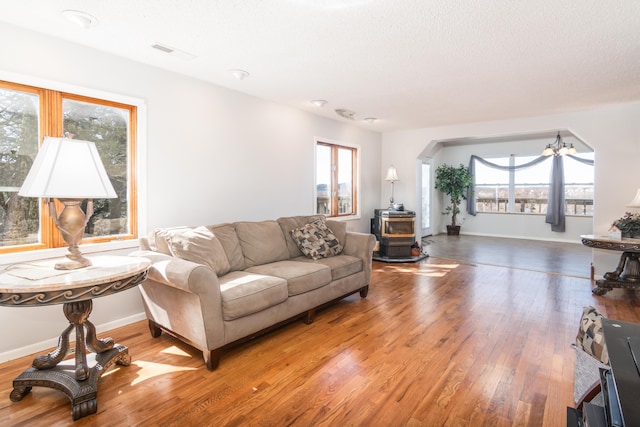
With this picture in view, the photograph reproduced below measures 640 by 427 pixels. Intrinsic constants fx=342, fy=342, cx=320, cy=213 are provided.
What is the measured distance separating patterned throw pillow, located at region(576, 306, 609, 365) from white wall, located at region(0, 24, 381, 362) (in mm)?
3306

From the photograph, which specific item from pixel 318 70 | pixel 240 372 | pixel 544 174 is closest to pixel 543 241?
pixel 544 174

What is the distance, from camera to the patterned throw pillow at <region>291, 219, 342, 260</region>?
3.72 meters

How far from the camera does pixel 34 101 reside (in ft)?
8.64

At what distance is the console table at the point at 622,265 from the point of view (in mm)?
4016

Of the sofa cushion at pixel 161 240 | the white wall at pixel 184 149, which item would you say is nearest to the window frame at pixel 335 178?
the white wall at pixel 184 149

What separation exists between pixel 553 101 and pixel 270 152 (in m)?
3.72

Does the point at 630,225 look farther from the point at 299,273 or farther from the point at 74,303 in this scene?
the point at 74,303

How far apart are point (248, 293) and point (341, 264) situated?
4.17ft

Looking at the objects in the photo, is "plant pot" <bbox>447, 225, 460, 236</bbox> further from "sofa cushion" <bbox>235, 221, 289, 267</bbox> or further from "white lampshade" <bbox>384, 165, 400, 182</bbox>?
"sofa cushion" <bbox>235, 221, 289, 267</bbox>

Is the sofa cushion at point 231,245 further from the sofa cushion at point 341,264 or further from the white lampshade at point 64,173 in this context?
the white lampshade at point 64,173

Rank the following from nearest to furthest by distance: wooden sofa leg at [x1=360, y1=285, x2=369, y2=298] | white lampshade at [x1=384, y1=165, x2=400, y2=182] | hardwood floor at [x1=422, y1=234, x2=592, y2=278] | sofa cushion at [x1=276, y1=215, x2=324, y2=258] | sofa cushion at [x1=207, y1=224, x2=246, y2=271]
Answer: sofa cushion at [x1=207, y1=224, x2=246, y2=271]
sofa cushion at [x1=276, y1=215, x2=324, y2=258]
wooden sofa leg at [x1=360, y1=285, x2=369, y2=298]
hardwood floor at [x1=422, y1=234, x2=592, y2=278]
white lampshade at [x1=384, y1=165, x2=400, y2=182]

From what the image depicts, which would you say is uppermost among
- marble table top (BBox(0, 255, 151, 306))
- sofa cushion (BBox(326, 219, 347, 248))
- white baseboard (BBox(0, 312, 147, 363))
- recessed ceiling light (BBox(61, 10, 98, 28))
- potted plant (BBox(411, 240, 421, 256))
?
recessed ceiling light (BBox(61, 10, 98, 28))

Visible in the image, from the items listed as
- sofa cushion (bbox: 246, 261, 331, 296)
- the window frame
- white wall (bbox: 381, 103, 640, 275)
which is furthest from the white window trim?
white wall (bbox: 381, 103, 640, 275)

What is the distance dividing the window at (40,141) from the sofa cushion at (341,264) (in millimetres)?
1818
